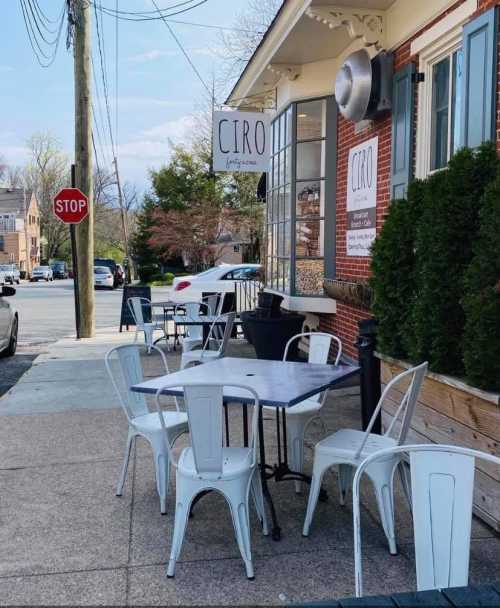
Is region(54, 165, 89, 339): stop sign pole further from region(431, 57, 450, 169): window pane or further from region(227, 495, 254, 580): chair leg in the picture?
region(227, 495, 254, 580): chair leg

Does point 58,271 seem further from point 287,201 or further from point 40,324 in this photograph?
point 287,201

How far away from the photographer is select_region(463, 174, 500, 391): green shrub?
3.31m

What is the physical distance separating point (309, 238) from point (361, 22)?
2.80 m

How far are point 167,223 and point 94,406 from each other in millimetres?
30512

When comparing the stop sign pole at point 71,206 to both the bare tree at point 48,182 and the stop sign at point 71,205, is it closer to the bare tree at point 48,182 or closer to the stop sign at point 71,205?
the stop sign at point 71,205

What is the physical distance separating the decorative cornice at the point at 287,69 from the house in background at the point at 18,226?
5488 centimetres

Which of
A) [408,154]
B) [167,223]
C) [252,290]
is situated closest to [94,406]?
[408,154]

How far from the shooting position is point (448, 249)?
379 cm

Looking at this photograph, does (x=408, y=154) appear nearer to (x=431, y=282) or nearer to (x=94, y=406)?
(x=431, y=282)

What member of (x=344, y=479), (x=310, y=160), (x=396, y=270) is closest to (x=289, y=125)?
(x=310, y=160)

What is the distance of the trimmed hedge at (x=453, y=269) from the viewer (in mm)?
3387

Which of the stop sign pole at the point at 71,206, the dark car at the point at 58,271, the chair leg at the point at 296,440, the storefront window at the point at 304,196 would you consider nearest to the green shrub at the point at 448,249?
the chair leg at the point at 296,440

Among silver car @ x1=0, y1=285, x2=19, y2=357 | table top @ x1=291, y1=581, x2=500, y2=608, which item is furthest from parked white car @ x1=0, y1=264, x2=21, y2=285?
table top @ x1=291, y1=581, x2=500, y2=608

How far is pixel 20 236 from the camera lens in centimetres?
6341
